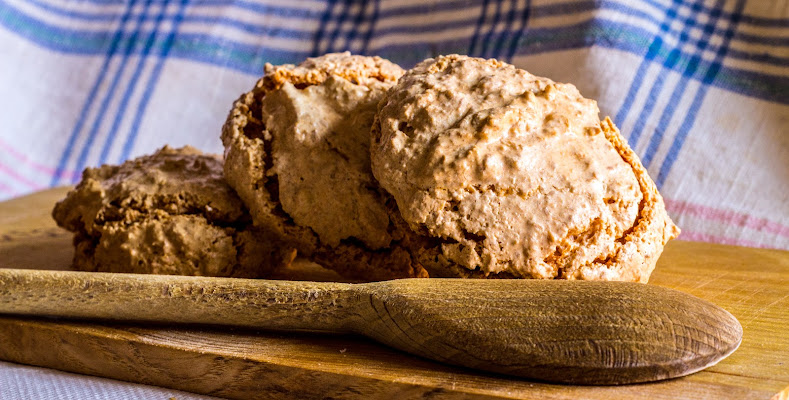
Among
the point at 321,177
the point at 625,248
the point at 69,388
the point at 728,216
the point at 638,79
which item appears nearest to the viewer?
the point at 69,388

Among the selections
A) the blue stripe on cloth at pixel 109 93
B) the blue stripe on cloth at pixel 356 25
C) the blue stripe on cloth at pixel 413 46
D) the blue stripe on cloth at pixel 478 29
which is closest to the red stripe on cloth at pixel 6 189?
the blue stripe on cloth at pixel 109 93

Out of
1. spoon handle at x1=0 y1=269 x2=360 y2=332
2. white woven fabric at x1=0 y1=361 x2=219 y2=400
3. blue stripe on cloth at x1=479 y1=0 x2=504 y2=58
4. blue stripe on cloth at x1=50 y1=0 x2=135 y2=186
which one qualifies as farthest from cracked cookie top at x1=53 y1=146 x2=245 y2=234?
blue stripe on cloth at x1=50 y1=0 x2=135 y2=186

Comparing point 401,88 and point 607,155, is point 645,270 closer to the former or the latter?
point 607,155

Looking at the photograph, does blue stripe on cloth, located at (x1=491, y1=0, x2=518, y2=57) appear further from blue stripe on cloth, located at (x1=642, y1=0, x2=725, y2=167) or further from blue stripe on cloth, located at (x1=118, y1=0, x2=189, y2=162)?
blue stripe on cloth, located at (x1=118, y1=0, x2=189, y2=162)

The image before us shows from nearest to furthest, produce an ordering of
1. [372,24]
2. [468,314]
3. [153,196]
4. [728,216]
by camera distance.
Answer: [468,314] < [153,196] < [728,216] < [372,24]

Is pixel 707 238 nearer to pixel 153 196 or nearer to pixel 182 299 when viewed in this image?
pixel 153 196

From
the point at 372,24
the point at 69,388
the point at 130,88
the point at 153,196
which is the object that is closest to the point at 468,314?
the point at 69,388

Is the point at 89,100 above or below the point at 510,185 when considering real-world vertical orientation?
below
